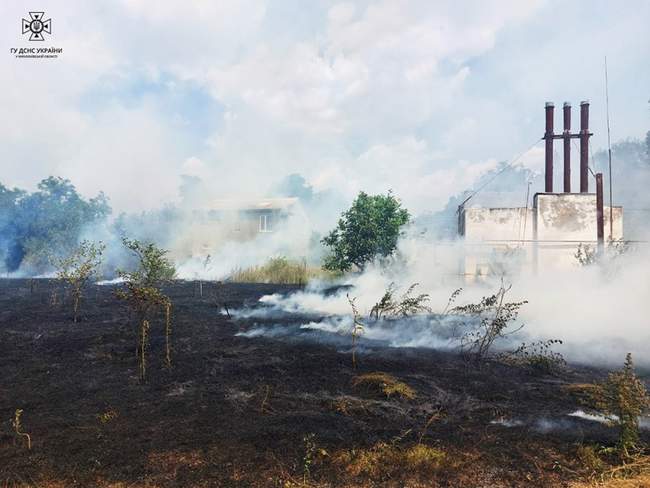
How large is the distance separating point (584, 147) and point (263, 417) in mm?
25612

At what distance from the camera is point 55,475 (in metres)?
4.71

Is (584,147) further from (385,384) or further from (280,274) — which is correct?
(385,384)

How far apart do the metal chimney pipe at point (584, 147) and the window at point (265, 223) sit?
2669 cm

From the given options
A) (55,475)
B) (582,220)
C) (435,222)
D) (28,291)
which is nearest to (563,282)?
(582,220)

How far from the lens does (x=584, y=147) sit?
24359 mm

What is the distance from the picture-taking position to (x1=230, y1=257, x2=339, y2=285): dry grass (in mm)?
27953

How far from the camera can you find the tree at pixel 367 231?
22.8 m

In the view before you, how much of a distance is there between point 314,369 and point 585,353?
7120mm

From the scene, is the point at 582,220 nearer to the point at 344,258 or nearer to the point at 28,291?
the point at 344,258

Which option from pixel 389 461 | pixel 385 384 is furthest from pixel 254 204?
pixel 389 461

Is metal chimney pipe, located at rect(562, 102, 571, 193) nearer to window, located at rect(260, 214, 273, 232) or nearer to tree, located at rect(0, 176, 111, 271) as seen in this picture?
window, located at rect(260, 214, 273, 232)

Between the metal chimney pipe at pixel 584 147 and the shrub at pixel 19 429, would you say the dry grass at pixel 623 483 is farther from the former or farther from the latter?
the metal chimney pipe at pixel 584 147

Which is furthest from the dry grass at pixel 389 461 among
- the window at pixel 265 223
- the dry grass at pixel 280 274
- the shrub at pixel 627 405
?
the window at pixel 265 223

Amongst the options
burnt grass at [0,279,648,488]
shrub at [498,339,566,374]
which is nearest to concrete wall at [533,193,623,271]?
shrub at [498,339,566,374]
